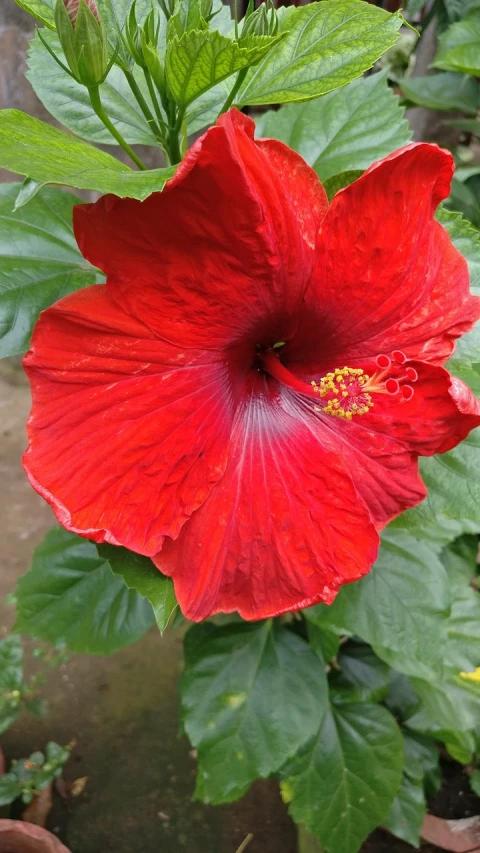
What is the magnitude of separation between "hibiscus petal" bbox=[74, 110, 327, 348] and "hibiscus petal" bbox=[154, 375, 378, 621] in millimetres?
141

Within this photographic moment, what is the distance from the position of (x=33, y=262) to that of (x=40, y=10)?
0.85 feet

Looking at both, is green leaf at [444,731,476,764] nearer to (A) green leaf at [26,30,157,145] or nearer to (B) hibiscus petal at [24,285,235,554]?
(B) hibiscus petal at [24,285,235,554]

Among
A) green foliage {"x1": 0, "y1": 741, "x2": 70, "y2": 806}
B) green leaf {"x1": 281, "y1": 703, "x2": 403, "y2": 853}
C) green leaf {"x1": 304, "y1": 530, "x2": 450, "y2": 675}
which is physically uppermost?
green leaf {"x1": 304, "y1": 530, "x2": 450, "y2": 675}

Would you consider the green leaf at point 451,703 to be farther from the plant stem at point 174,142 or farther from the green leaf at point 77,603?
the plant stem at point 174,142

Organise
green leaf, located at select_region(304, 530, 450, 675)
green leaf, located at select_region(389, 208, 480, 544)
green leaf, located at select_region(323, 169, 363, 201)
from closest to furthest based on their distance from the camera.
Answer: green leaf, located at select_region(323, 169, 363, 201) < green leaf, located at select_region(389, 208, 480, 544) < green leaf, located at select_region(304, 530, 450, 675)

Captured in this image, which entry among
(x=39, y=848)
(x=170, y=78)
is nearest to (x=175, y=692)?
(x=39, y=848)

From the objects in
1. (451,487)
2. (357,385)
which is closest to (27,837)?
(451,487)

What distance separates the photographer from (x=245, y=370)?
26.7 inches

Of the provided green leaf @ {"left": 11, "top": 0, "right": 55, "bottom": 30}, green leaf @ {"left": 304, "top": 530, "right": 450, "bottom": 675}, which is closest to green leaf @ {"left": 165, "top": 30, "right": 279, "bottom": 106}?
green leaf @ {"left": 11, "top": 0, "right": 55, "bottom": 30}

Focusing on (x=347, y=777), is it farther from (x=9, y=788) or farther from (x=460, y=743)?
(x=9, y=788)

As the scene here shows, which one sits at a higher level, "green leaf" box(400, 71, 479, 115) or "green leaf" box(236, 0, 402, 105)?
"green leaf" box(236, 0, 402, 105)

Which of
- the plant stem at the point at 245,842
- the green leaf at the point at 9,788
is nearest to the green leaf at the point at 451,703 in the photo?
the plant stem at the point at 245,842

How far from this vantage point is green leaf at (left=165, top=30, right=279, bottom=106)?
458 mm

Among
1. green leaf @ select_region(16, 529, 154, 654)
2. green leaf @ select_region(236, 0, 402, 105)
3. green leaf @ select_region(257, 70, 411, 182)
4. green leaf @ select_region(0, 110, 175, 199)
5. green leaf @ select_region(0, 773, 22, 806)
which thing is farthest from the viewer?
green leaf @ select_region(0, 773, 22, 806)
